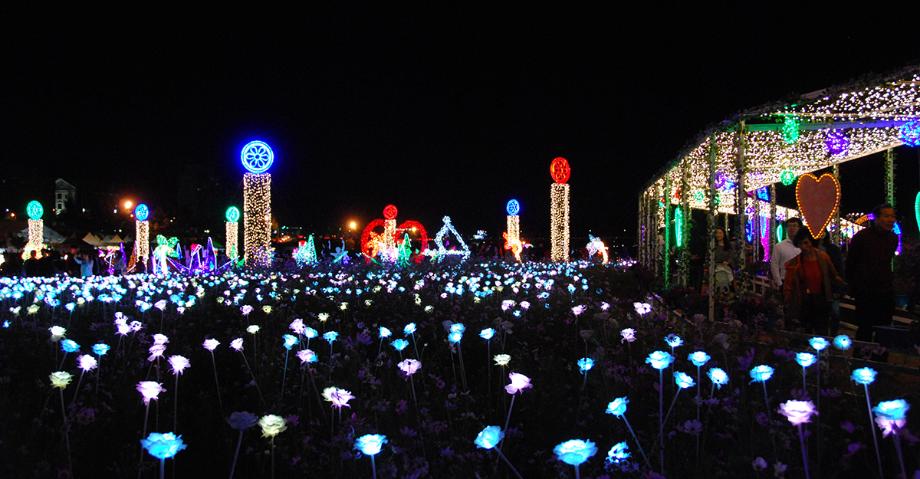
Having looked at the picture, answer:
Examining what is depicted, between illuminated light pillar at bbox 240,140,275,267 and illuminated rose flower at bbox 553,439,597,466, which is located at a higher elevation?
illuminated light pillar at bbox 240,140,275,267

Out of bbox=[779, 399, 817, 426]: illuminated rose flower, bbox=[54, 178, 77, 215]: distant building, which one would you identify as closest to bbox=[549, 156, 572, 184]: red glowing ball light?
bbox=[779, 399, 817, 426]: illuminated rose flower

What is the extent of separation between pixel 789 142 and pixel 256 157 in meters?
13.4

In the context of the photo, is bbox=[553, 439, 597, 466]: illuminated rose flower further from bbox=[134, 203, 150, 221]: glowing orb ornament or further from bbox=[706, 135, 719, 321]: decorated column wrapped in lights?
bbox=[134, 203, 150, 221]: glowing orb ornament

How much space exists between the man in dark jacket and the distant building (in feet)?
205

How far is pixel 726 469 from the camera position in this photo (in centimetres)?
276

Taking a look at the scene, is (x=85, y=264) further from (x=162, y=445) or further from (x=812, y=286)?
(x=162, y=445)

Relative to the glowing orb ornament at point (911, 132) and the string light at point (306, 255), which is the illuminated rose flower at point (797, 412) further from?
the string light at point (306, 255)

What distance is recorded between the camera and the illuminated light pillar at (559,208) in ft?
72.7

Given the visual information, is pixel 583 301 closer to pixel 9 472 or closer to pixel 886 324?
pixel 886 324

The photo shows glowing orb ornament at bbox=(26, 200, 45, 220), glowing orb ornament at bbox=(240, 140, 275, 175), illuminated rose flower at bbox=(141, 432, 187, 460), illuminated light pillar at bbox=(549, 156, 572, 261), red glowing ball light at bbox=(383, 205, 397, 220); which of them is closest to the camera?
illuminated rose flower at bbox=(141, 432, 187, 460)

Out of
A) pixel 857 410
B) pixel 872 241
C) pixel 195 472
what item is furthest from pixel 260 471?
pixel 872 241

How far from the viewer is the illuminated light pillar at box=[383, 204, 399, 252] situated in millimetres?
23672

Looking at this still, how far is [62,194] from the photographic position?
65312 mm

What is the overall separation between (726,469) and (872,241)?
14.2 feet
